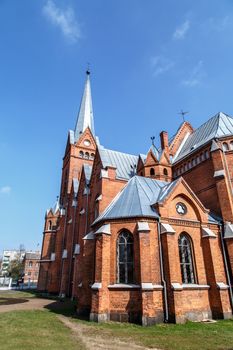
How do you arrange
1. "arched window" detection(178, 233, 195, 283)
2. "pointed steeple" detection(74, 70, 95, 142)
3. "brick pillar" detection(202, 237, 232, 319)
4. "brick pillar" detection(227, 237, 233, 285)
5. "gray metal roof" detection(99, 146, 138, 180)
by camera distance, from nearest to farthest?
"brick pillar" detection(202, 237, 232, 319) < "arched window" detection(178, 233, 195, 283) < "brick pillar" detection(227, 237, 233, 285) < "gray metal roof" detection(99, 146, 138, 180) < "pointed steeple" detection(74, 70, 95, 142)

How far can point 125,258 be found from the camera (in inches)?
586

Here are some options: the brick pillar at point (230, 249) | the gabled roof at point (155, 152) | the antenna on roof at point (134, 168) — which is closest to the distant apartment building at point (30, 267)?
the antenna on roof at point (134, 168)

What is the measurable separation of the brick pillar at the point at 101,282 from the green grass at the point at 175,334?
629 millimetres

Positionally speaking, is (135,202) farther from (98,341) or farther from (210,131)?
(210,131)

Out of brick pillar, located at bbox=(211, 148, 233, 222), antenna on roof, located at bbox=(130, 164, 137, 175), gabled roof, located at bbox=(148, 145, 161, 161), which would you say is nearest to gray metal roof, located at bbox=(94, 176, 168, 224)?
brick pillar, located at bbox=(211, 148, 233, 222)

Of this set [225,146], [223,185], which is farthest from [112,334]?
[225,146]

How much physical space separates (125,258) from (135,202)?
3.70m

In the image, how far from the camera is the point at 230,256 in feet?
53.9

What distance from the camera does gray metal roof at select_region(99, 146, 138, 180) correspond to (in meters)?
25.6

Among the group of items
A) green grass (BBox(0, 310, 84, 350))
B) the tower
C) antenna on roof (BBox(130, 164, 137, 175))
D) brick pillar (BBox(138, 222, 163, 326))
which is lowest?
green grass (BBox(0, 310, 84, 350))

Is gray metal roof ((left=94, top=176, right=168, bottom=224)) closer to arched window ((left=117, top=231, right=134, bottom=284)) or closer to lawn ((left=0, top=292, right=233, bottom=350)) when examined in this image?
arched window ((left=117, top=231, right=134, bottom=284))

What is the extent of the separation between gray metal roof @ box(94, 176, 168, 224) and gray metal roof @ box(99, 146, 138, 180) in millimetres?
6071

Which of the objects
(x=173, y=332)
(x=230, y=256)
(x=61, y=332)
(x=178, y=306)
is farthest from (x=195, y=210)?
(x=61, y=332)

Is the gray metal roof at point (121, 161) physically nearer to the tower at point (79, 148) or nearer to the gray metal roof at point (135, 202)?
the gray metal roof at point (135, 202)
